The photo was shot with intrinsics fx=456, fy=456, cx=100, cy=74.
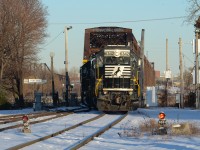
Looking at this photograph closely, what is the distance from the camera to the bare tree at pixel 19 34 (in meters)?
46.5

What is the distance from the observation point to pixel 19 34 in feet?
155

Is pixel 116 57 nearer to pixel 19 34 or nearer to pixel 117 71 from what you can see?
pixel 117 71

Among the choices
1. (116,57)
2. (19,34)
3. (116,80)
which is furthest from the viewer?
(19,34)

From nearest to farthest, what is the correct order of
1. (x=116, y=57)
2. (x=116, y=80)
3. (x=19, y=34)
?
(x=116, y=80)
(x=116, y=57)
(x=19, y=34)

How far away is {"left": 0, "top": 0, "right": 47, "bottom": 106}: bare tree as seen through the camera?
46.5 m

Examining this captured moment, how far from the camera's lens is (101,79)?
88.6ft

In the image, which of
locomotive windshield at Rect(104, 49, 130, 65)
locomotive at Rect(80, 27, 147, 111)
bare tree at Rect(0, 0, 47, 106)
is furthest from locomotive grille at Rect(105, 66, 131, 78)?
bare tree at Rect(0, 0, 47, 106)

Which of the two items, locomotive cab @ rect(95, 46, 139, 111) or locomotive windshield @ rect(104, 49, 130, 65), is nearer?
locomotive cab @ rect(95, 46, 139, 111)

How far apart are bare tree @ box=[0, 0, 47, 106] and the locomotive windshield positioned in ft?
70.2

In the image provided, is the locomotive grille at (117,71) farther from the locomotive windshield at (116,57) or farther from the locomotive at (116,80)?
the locomotive windshield at (116,57)

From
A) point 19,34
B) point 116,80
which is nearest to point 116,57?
point 116,80

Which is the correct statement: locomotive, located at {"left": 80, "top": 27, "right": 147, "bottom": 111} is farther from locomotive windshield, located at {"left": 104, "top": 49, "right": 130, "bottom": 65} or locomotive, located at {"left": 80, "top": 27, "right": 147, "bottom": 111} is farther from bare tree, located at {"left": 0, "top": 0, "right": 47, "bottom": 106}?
bare tree, located at {"left": 0, "top": 0, "right": 47, "bottom": 106}

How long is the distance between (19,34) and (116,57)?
22.1 meters

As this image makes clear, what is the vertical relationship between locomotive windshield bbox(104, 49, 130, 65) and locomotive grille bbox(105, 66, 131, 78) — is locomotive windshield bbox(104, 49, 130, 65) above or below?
above
